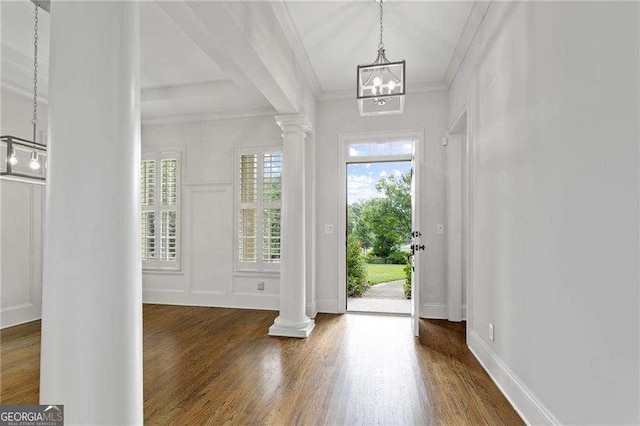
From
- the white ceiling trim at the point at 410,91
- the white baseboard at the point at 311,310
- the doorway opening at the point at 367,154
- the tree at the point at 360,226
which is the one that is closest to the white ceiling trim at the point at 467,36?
the white ceiling trim at the point at 410,91

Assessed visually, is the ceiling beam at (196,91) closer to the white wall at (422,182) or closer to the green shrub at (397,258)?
the white wall at (422,182)

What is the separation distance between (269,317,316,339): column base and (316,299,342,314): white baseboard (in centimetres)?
71

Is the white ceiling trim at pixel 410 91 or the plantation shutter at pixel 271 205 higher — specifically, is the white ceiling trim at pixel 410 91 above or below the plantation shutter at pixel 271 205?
above

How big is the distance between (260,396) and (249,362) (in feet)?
1.92

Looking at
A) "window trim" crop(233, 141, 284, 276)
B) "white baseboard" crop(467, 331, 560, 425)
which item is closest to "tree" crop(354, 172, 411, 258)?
"window trim" crop(233, 141, 284, 276)

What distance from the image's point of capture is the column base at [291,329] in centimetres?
335

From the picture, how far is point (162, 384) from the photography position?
234cm

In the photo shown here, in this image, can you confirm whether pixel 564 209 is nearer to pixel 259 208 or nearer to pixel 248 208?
pixel 259 208

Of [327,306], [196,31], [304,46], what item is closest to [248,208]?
[327,306]

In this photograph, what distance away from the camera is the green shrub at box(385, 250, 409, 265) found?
800cm

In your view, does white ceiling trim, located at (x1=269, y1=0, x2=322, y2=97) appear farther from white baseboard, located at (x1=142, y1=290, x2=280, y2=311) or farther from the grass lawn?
the grass lawn

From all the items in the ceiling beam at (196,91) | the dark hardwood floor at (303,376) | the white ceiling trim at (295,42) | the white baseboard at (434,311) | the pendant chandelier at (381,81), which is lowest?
the dark hardwood floor at (303,376)

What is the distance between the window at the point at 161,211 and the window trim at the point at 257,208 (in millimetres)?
941

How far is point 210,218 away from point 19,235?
2311mm
